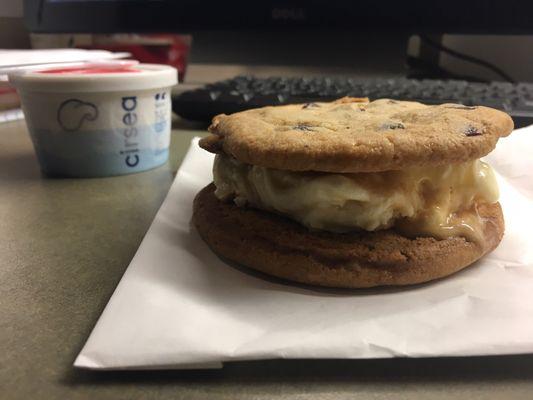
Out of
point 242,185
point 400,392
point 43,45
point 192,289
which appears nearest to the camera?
point 400,392

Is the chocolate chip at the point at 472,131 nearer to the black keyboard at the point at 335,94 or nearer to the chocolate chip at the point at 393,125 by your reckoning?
the chocolate chip at the point at 393,125

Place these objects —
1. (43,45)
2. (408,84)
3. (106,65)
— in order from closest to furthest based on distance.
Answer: (106,65), (408,84), (43,45)

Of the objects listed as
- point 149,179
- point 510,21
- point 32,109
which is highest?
point 510,21

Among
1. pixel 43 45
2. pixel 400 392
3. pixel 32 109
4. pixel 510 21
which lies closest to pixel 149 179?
pixel 32 109

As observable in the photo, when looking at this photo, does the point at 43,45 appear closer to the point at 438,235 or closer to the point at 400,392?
the point at 438,235

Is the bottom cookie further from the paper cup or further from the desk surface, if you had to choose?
the paper cup

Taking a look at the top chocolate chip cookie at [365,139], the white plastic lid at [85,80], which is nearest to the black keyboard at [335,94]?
the white plastic lid at [85,80]

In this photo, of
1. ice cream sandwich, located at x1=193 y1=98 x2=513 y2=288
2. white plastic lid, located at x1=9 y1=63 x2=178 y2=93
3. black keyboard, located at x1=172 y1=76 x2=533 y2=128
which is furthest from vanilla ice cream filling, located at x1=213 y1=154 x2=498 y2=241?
black keyboard, located at x1=172 y1=76 x2=533 y2=128
